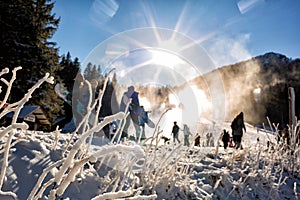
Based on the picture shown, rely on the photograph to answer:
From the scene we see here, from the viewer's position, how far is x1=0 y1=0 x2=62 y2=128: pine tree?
47.9 feet

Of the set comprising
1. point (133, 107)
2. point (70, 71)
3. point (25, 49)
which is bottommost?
point (133, 107)

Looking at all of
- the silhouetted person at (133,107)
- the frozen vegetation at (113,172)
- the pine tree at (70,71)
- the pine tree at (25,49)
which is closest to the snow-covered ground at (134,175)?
the frozen vegetation at (113,172)

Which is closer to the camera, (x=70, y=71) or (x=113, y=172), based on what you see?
(x=113, y=172)

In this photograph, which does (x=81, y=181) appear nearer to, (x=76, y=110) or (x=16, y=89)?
(x=76, y=110)

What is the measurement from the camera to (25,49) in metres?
15.1

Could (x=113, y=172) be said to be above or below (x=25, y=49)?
below

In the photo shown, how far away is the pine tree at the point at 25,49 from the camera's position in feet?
47.9

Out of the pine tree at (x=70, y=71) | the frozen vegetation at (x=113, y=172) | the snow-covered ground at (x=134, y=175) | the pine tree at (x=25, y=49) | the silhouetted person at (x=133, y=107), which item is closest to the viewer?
the frozen vegetation at (x=113, y=172)

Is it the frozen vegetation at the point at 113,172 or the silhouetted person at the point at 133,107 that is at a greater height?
the silhouetted person at the point at 133,107

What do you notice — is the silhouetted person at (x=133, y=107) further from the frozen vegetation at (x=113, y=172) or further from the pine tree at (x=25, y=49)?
the pine tree at (x=25, y=49)

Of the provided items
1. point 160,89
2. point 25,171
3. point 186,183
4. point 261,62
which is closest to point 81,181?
point 25,171

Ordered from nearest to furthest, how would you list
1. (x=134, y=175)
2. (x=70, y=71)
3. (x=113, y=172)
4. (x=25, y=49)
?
(x=134, y=175) < (x=113, y=172) < (x=25, y=49) < (x=70, y=71)

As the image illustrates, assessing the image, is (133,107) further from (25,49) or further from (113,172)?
(25,49)

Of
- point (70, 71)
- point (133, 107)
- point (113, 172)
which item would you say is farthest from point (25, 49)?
point (70, 71)
